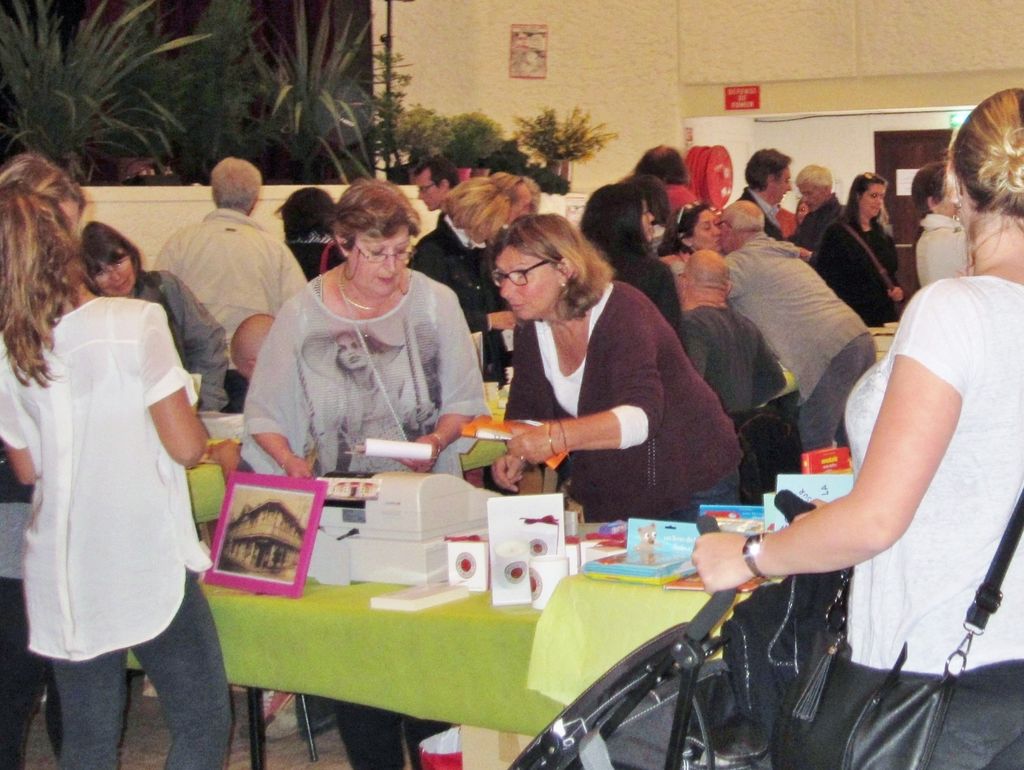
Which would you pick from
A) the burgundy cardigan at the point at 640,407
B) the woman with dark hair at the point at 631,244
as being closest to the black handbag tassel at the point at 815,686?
the burgundy cardigan at the point at 640,407

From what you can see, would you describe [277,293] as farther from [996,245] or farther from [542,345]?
[996,245]

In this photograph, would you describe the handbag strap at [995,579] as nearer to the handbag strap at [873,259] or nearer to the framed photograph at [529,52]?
the handbag strap at [873,259]

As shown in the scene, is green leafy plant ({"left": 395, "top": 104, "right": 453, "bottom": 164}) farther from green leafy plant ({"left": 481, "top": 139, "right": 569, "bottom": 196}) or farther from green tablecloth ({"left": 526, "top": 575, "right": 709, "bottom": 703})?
green tablecloth ({"left": 526, "top": 575, "right": 709, "bottom": 703})

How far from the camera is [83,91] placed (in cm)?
575

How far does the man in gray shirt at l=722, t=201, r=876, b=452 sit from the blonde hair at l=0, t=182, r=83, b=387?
3.23 metres

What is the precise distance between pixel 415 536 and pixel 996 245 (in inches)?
56.3

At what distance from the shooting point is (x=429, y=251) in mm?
4891

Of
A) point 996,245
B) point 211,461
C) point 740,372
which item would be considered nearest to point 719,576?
point 996,245

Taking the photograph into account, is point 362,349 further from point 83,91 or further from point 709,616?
point 83,91

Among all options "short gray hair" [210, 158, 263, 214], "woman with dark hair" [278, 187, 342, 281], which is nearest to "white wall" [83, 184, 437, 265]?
"woman with dark hair" [278, 187, 342, 281]

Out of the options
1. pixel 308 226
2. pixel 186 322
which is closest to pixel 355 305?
pixel 186 322

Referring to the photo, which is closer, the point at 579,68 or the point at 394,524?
the point at 394,524

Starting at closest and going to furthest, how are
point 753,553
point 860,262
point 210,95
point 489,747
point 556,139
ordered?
point 753,553 → point 489,747 → point 860,262 → point 210,95 → point 556,139

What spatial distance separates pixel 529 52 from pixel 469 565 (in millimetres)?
7135
